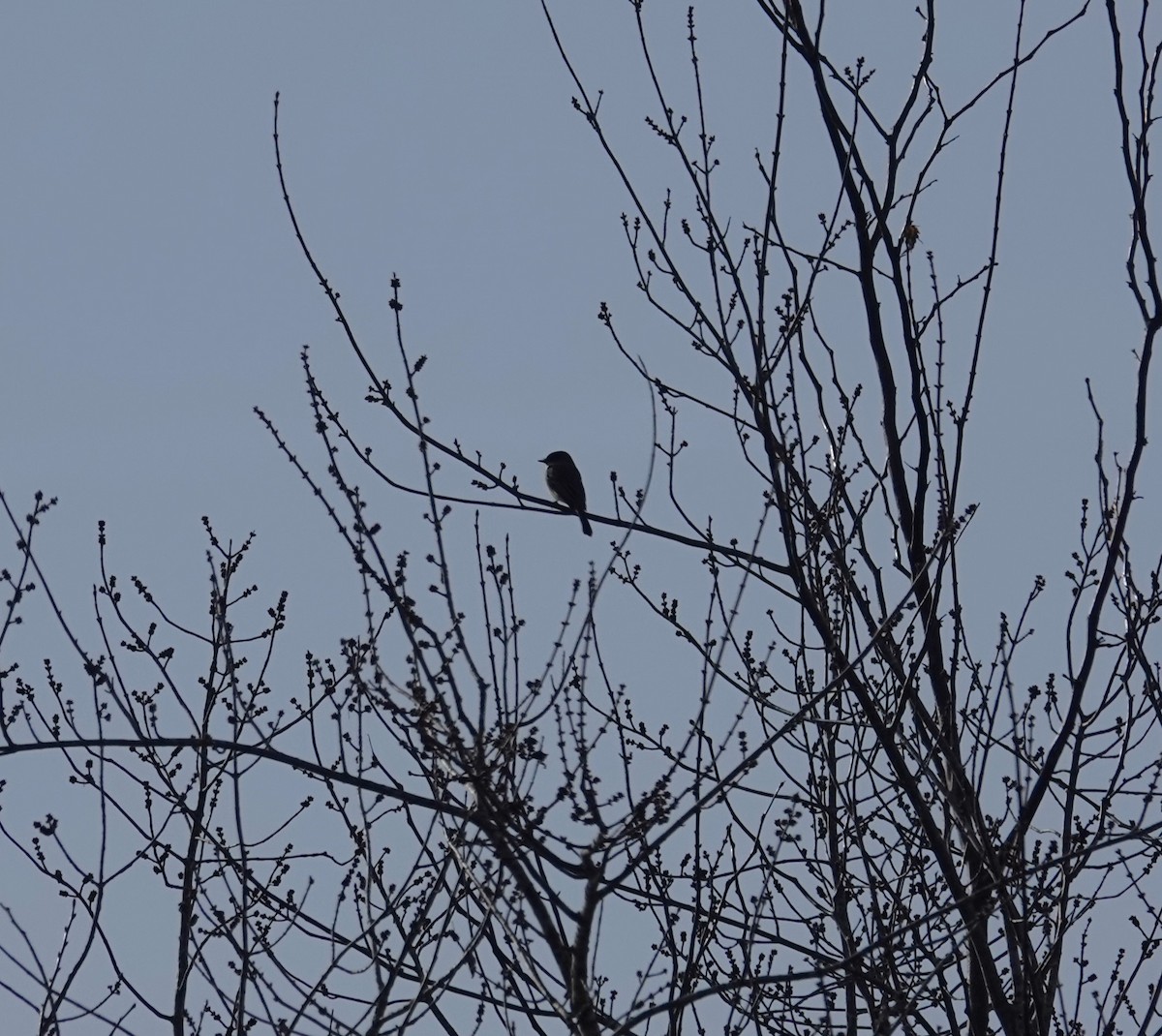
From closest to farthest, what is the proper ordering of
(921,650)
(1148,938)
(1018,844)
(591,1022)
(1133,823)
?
(591,1022), (1018,844), (921,650), (1133,823), (1148,938)

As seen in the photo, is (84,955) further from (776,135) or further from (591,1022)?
(776,135)

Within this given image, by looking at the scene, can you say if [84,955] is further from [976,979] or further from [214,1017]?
[976,979]

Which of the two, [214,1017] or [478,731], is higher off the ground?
[214,1017]

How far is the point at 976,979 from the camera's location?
4512mm

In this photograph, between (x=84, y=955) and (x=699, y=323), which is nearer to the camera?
(x=84, y=955)

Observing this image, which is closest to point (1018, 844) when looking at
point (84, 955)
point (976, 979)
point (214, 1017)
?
point (976, 979)

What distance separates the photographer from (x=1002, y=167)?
4.98m

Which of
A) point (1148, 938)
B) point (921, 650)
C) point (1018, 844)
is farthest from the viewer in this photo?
point (1148, 938)

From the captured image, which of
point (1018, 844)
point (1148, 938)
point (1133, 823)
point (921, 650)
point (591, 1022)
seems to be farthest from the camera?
point (1148, 938)

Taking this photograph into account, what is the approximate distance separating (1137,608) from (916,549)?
742mm

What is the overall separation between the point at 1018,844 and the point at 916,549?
3.33 ft

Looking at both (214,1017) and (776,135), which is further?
(214,1017)

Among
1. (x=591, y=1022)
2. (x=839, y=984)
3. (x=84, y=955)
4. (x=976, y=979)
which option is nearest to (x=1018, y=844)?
(x=976, y=979)

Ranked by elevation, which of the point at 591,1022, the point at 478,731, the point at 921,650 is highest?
the point at 921,650
